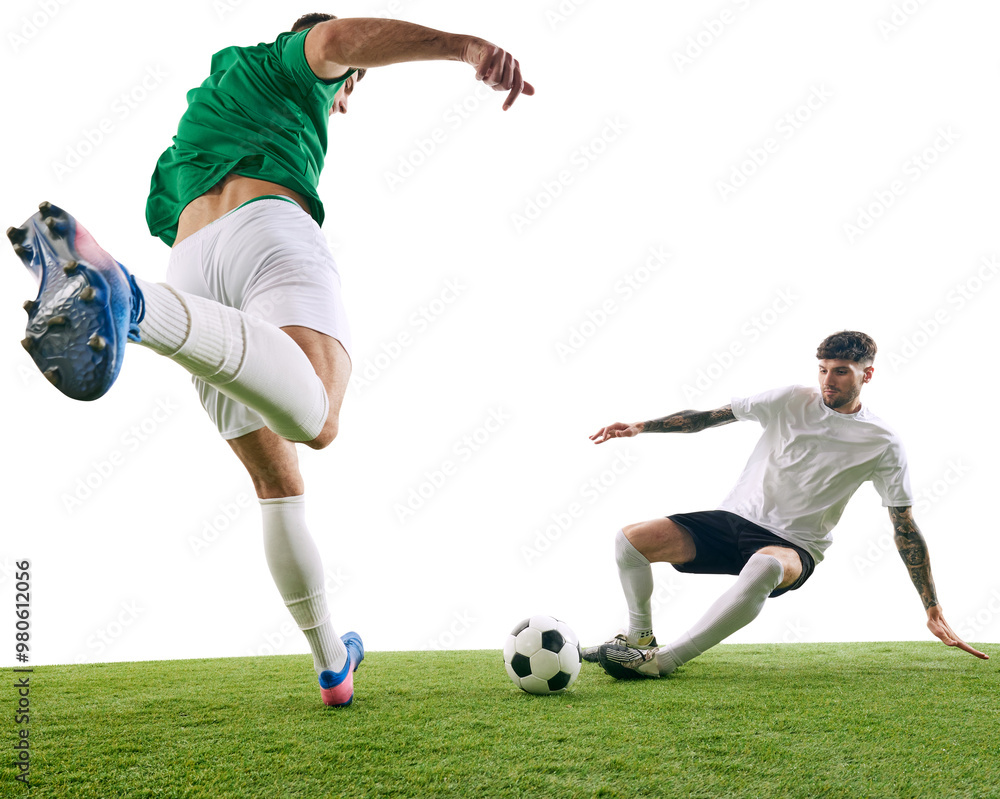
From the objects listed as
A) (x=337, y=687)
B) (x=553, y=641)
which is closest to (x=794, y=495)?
(x=553, y=641)

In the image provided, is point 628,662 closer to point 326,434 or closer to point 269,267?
point 326,434

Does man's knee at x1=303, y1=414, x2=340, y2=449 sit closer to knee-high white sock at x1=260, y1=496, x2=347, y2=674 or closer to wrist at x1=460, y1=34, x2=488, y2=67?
knee-high white sock at x1=260, y1=496, x2=347, y2=674

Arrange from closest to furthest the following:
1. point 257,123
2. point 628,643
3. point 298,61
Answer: point 298,61
point 257,123
point 628,643

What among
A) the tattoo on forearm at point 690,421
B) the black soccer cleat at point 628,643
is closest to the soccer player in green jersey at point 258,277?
the black soccer cleat at point 628,643

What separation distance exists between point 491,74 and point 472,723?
1.62 metres

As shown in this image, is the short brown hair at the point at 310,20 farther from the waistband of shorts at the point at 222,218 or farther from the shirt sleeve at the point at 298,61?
the waistband of shorts at the point at 222,218

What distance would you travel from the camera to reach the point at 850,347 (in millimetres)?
3152

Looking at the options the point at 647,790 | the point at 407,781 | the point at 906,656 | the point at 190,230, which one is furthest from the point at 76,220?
the point at 906,656

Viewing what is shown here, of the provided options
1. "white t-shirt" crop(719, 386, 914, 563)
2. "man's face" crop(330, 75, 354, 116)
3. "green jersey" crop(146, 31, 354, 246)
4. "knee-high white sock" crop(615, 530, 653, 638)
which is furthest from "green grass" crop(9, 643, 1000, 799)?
"man's face" crop(330, 75, 354, 116)

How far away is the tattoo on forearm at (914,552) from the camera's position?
3021 mm

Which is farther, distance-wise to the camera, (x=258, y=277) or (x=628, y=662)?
(x=628, y=662)

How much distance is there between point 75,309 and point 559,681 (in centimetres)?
187

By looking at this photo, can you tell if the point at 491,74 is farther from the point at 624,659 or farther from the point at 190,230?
the point at 624,659

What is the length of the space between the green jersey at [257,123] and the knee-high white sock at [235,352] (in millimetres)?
750
